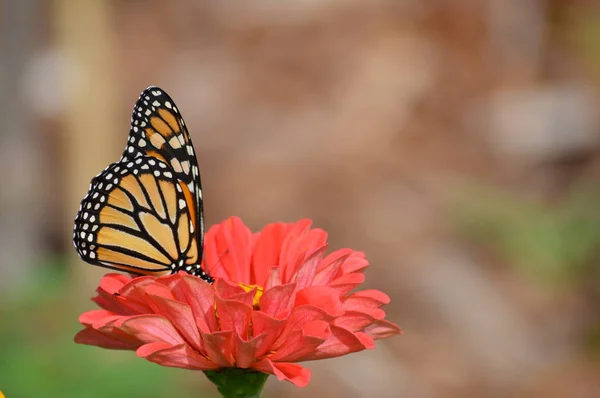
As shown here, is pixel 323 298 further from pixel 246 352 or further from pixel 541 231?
pixel 541 231

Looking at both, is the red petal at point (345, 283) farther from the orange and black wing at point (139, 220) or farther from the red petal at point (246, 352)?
the orange and black wing at point (139, 220)

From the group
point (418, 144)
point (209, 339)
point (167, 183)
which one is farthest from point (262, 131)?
point (209, 339)

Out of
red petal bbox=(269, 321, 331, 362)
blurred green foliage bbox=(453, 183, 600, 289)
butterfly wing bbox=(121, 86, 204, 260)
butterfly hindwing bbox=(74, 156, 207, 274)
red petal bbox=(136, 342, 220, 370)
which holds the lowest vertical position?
red petal bbox=(136, 342, 220, 370)

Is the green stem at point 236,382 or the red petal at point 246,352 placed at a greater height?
the red petal at point 246,352

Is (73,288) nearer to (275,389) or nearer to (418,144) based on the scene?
(275,389)

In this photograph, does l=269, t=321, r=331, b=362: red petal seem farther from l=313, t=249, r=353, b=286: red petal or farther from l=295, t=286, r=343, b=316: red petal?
l=313, t=249, r=353, b=286: red petal

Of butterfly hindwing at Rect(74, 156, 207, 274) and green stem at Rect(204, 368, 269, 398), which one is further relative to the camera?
butterfly hindwing at Rect(74, 156, 207, 274)

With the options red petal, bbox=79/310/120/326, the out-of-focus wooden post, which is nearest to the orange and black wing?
red petal, bbox=79/310/120/326

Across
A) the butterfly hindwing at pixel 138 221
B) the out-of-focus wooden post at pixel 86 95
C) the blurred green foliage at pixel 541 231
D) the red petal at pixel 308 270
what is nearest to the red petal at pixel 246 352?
the red petal at pixel 308 270
